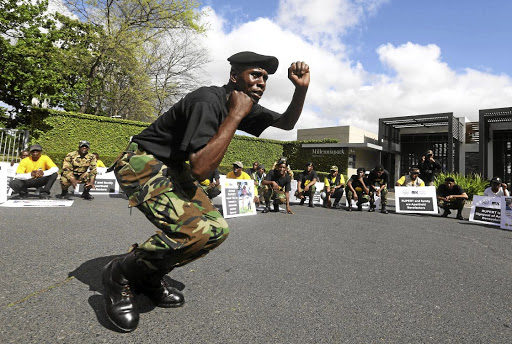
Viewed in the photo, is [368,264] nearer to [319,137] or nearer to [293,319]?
[293,319]

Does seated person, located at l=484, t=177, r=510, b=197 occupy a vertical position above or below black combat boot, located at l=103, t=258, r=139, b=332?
above

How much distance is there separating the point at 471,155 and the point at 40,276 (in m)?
25.6

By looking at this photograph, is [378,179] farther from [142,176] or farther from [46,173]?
[46,173]

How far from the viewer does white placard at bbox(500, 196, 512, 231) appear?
6907 millimetres

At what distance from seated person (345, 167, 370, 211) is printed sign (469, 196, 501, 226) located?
2674 millimetres

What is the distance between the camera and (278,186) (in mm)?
8492

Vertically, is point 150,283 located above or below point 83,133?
below

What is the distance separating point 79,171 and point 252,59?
7.73m

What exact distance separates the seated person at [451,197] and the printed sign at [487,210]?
60cm

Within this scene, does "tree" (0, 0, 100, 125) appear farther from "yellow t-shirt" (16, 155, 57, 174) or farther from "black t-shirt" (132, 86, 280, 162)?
"black t-shirt" (132, 86, 280, 162)

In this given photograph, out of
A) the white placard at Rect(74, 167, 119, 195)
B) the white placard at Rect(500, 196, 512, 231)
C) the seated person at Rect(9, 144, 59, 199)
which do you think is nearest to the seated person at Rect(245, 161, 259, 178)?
the white placard at Rect(74, 167, 119, 195)

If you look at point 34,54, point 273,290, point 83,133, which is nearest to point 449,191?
point 273,290

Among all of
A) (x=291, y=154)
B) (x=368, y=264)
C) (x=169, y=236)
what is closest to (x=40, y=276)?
(x=169, y=236)

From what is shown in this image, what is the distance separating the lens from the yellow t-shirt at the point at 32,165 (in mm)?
7543
